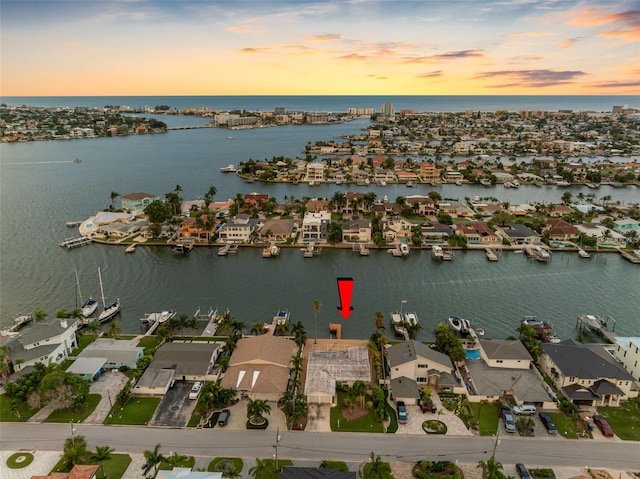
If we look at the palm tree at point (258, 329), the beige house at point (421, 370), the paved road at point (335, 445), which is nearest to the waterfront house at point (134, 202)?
the palm tree at point (258, 329)

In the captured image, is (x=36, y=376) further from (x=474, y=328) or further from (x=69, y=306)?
(x=474, y=328)

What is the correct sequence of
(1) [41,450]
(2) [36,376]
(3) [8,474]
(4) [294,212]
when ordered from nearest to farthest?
1. (3) [8,474]
2. (1) [41,450]
3. (2) [36,376]
4. (4) [294,212]

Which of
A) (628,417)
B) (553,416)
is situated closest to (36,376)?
(553,416)

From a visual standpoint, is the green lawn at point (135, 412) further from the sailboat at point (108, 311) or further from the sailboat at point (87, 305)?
the sailboat at point (87, 305)

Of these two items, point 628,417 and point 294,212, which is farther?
point 294,212

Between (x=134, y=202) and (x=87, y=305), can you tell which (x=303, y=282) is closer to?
(x=87, y=305)

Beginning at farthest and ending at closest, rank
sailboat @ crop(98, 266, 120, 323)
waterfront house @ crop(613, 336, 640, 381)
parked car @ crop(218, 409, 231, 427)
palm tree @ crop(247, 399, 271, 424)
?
sailboat @ crop(98, 266, 120, 323) → waterfront house @ crop(613, 336, 640, 381) → parked car @ crop(218, 409, 231, 427) → palm tree @ crop(247, 399, 271, 424)

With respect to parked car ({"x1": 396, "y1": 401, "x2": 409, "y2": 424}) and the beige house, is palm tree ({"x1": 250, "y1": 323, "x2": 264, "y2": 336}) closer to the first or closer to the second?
the beige house

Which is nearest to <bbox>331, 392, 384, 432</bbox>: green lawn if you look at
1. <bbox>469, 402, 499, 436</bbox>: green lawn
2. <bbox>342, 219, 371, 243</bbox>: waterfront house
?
<bbox>469, 402, 499, 436</bbox>: green lawn

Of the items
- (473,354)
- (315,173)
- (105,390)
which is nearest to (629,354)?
(473,354)
